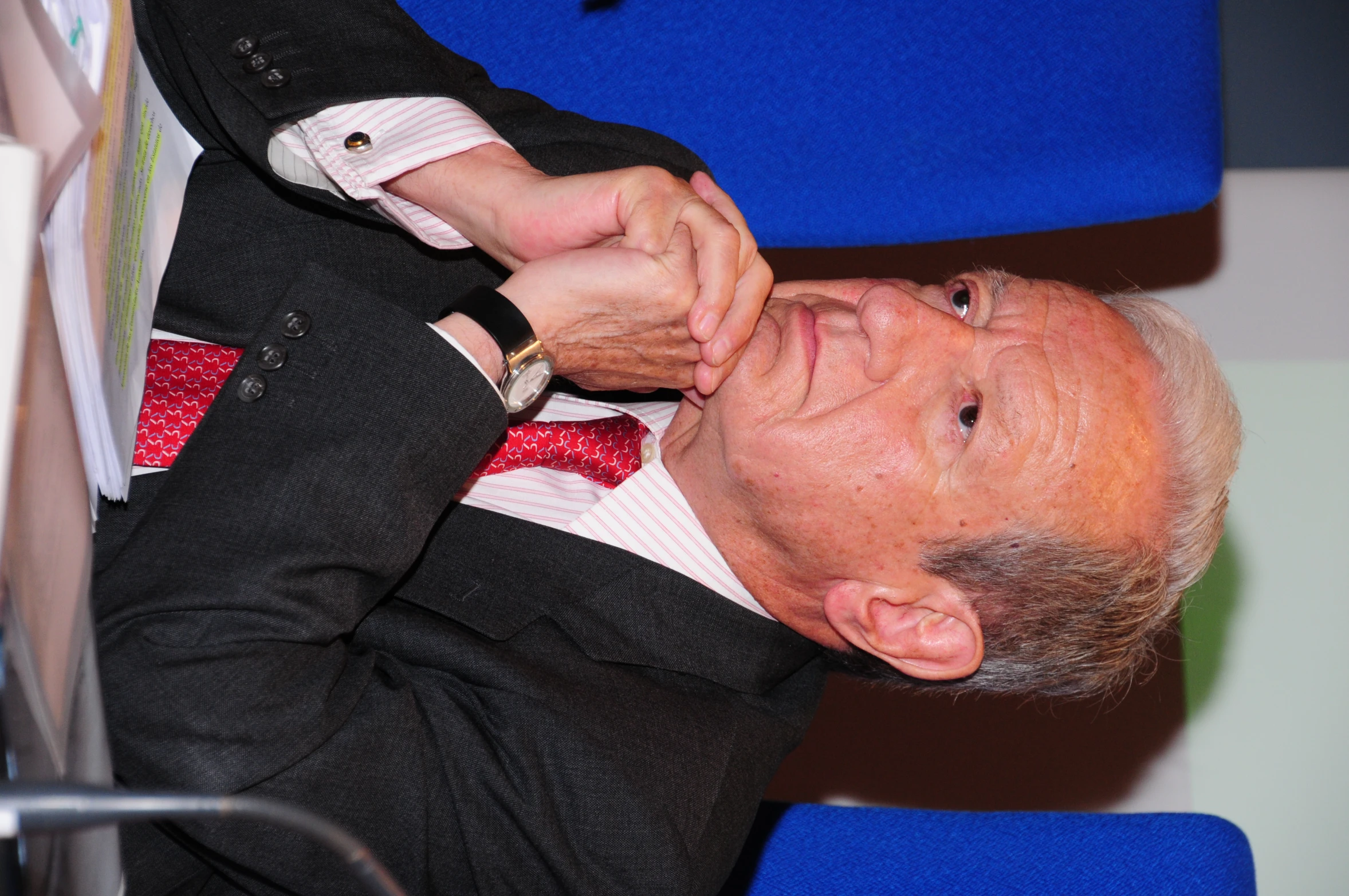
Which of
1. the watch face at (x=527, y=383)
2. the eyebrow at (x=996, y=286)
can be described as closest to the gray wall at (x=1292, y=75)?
the eyebrow at (x=996, y=286)

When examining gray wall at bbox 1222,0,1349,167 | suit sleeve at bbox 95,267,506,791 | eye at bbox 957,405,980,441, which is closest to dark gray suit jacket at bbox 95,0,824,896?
suit sleeve at bbox 95,267,506,791

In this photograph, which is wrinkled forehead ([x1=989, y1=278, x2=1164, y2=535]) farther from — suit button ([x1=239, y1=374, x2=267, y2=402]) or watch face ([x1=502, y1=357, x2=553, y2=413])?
suit button ([x1=239, y1=374, x2=267, y2=402])

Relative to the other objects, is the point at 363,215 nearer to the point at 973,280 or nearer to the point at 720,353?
the point at 720,353

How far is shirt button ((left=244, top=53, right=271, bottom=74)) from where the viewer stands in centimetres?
130

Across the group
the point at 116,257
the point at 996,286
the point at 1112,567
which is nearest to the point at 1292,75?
the point at 996,286

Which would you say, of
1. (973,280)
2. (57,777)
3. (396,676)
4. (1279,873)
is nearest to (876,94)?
(973,280)

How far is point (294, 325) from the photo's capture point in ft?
3.63

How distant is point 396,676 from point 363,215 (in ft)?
1.78

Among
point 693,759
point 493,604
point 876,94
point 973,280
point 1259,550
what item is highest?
point 876,94

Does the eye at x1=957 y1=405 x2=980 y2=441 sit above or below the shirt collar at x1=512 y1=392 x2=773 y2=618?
above

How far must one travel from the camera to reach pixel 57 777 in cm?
62

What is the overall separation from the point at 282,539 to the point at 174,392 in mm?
346

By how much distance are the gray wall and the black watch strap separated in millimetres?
2205

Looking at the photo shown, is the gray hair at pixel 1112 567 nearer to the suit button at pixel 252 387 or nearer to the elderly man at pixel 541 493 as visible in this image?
the elderly man at pixel 541 493
